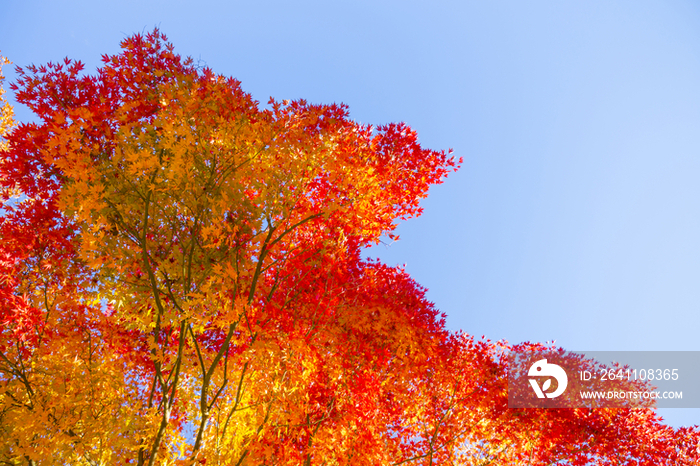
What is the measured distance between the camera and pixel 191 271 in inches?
215

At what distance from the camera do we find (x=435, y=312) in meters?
8.99

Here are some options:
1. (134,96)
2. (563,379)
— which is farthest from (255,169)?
(563,379)

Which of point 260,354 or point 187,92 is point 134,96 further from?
point 260,354

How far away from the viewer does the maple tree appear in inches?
204

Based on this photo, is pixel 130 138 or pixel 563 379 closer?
pixel 130 138

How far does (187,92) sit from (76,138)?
1576 millimetres
